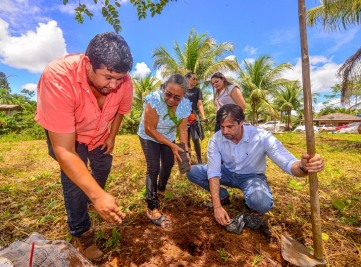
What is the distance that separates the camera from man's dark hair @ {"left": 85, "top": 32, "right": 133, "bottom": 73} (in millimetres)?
1256

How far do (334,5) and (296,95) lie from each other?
97.9 feet

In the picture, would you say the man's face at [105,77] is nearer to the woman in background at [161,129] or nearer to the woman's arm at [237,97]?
the woman in background at [161,129]

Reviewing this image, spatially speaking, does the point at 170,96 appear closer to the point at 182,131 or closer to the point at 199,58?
the point at 182,131

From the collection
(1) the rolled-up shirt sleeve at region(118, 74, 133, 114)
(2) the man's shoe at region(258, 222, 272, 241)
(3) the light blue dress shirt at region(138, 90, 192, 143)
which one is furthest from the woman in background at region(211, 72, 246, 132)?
A: (1) the rolled-up shirt sleeve at region(118, 74, 133, 114)

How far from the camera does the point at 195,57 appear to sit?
14.3m

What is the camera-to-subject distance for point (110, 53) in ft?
4.11

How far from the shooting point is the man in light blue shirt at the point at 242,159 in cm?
223

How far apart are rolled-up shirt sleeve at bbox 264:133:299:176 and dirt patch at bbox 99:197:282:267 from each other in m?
0.70

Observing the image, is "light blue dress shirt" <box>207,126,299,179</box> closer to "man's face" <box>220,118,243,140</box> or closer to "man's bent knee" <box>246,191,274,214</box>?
"man's face" <box>220,118,243,140</box>

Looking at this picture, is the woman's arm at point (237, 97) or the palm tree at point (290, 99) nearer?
the woman's arm at point (237, 97)

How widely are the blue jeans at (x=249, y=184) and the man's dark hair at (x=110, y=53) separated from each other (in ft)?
5.42

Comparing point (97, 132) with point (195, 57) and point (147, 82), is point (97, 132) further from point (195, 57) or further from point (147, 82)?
point (147, 82)

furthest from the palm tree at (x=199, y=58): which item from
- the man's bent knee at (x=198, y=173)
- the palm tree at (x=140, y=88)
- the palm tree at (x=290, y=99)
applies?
the palm tree at (x=290, y=99)

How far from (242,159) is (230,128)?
38cm
